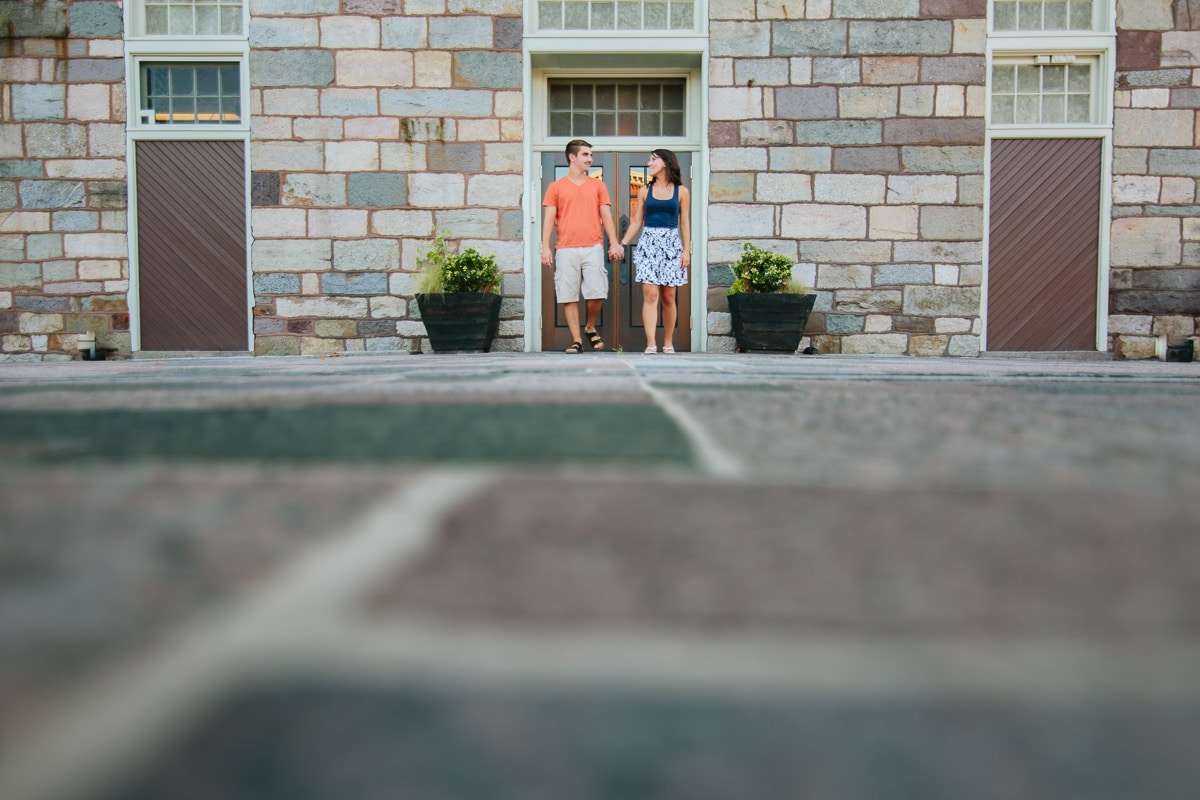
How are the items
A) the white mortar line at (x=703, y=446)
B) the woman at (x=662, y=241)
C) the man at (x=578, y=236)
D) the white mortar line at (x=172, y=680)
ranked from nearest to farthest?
the white mortar line at (x=172, y=680)
the white mortar line at (x=703, y=446)
the woman at (x=662, y=241)
the man at (x=578, y=236)

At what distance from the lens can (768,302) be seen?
6.83 m

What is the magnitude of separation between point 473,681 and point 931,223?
7.64 m

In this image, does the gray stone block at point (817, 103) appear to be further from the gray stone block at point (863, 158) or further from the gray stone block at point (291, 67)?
the gray stone block at point (291, 67)

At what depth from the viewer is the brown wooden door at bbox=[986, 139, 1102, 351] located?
7.35 metres

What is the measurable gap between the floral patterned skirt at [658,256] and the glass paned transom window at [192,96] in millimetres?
3610

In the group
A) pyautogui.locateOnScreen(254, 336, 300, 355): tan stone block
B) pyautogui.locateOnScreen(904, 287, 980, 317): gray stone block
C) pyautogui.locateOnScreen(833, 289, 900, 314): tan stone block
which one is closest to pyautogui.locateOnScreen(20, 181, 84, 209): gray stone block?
pyautogui.locateOnScreen(254, 336, 300, 355): tan stone block

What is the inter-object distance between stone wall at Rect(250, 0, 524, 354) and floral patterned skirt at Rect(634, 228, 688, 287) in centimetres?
115

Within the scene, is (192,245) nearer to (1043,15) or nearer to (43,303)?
(43,303)

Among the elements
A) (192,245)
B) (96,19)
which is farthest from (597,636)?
(96,19)

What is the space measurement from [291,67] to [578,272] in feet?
9.55

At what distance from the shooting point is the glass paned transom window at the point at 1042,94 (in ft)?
24.2

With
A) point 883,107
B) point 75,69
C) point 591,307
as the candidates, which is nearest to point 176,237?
point 75,69

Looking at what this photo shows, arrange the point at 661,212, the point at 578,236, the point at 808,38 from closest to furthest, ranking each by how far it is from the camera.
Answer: the point at 661,212
the point at 578,236
the point at 808,38

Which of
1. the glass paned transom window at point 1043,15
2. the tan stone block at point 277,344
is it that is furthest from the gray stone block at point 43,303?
the glass paned transom window at point 1043,15
